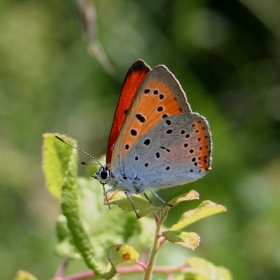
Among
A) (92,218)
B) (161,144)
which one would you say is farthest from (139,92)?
(92,218)

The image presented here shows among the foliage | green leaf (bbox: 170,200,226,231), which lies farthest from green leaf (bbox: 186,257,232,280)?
green leaf (bbox: 170,200,226,231)

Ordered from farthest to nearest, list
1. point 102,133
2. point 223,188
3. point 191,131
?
point 102,133 → point 223,188 → point 191,131

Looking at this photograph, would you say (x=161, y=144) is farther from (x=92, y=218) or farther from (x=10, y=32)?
(x=10, y=32)

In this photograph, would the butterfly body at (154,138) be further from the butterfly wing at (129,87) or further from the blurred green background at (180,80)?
the blurred green background at (180,80)

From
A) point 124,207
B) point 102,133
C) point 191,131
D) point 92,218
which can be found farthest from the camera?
point 102,133

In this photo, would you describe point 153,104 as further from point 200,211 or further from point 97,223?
point 200,211

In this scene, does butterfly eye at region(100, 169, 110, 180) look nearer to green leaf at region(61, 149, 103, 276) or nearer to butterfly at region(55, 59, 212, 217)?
butterfly at region(55, 59, 212, 217)
